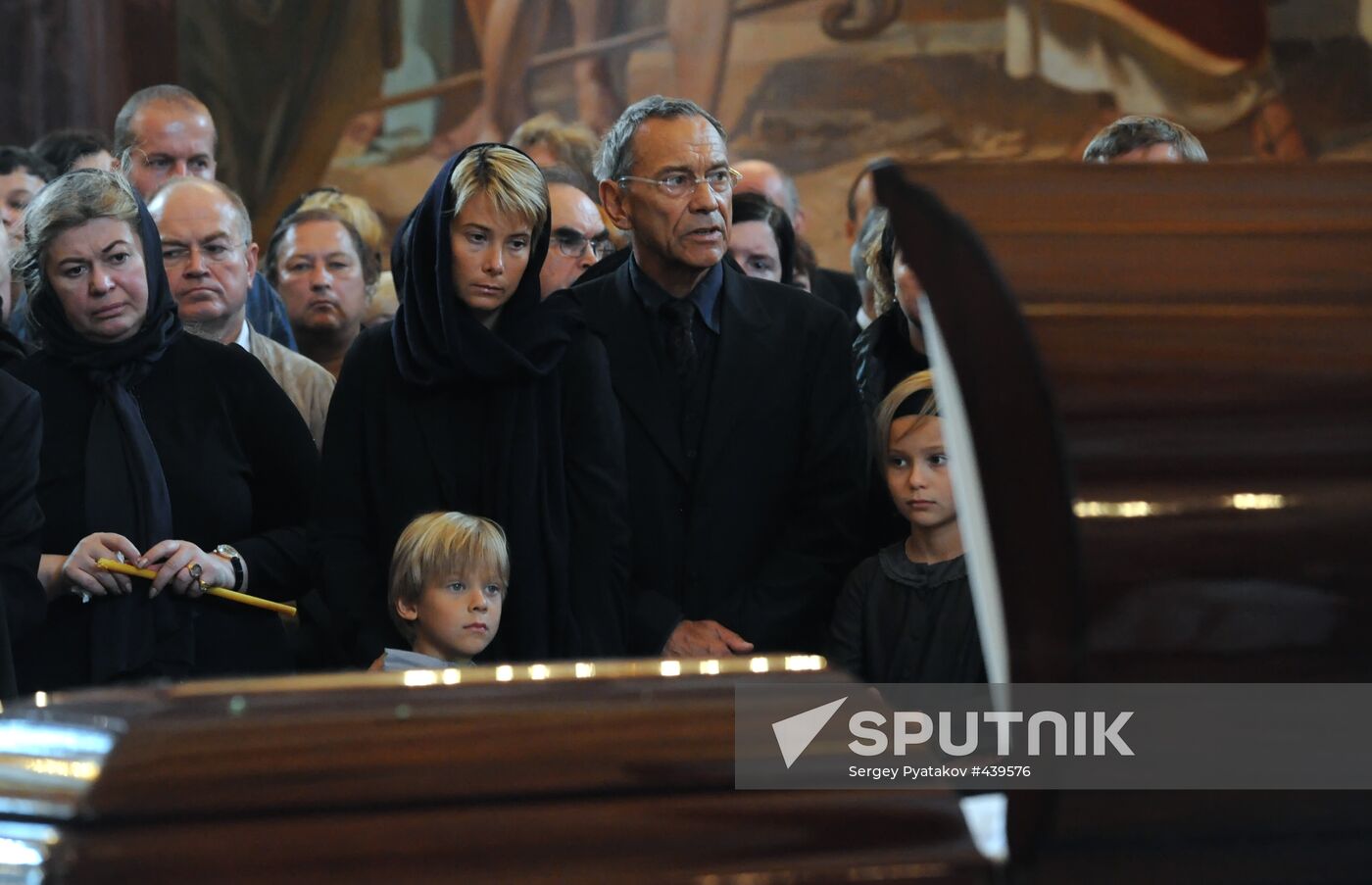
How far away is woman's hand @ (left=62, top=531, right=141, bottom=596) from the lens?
346cm

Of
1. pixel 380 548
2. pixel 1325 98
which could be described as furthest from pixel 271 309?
pixel 1325 98

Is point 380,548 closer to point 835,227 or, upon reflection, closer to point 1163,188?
point 1163,188

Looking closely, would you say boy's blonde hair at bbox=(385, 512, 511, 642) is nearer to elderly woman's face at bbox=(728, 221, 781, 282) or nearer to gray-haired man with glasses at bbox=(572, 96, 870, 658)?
gray-haired man with glasses at bbox=(572, 96, 870, 658)

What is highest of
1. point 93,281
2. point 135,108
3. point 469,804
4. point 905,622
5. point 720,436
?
point 135,108

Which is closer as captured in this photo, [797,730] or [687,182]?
[797,730]

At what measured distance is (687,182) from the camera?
13.0ft

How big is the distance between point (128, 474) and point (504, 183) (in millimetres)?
1026

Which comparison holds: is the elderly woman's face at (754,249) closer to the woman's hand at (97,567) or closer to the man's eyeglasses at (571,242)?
the man's eyeglasses at (571,242)

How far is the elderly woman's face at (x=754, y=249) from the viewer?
5.15 m

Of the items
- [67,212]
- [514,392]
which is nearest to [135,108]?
[67,212]

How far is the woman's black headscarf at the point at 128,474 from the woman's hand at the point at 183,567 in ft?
0.14

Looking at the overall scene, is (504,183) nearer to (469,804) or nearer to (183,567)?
(183,567)

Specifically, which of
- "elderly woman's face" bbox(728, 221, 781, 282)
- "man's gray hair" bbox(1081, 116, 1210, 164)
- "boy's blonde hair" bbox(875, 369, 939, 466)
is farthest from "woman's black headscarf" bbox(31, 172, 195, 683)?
"man's gray hair" bbox(1081, 116, 1210, 164)

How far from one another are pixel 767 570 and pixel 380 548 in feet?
2.72
